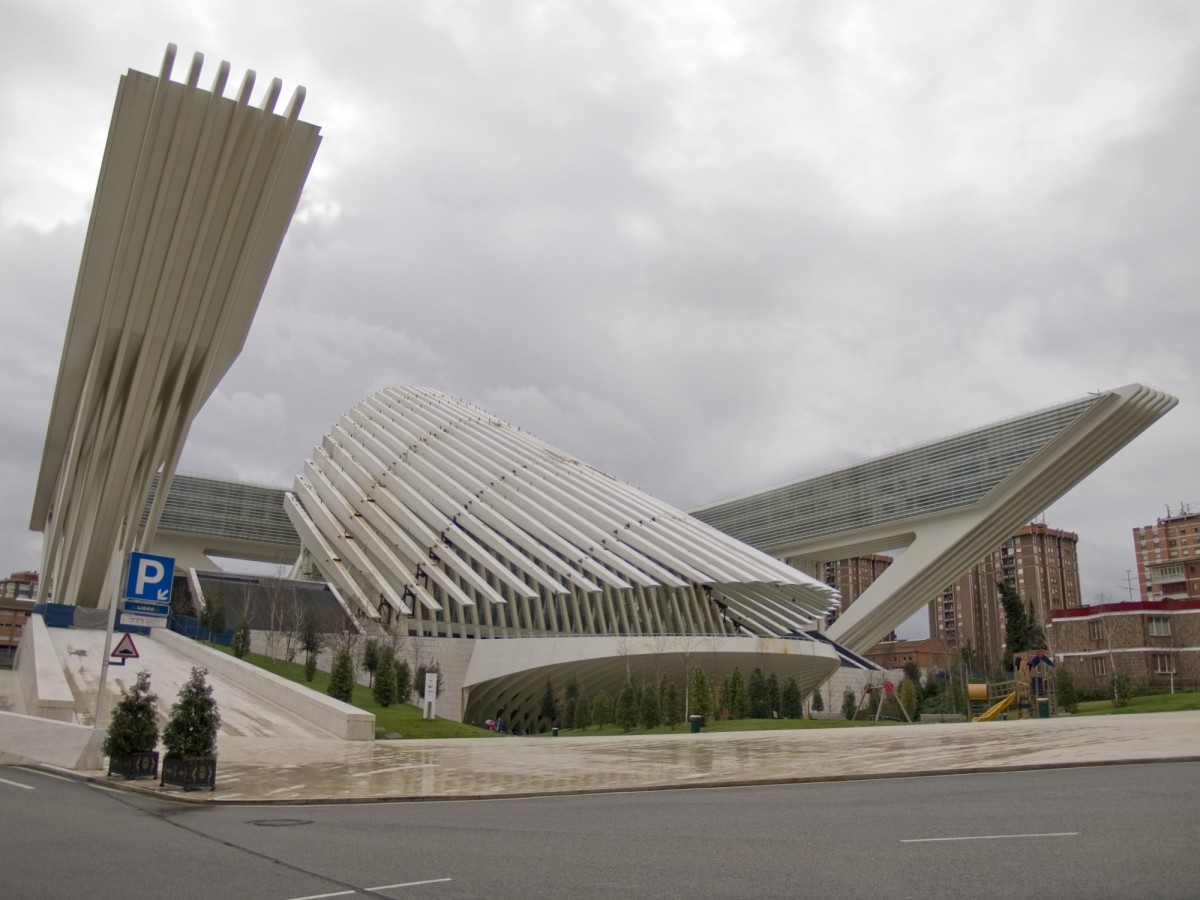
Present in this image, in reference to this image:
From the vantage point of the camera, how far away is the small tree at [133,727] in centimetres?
1361

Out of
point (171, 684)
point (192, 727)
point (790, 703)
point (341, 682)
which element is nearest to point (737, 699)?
point (790, 703)

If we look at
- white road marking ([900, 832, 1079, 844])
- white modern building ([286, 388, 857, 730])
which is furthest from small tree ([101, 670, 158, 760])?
white modern building ([286, 388, 857, 730])

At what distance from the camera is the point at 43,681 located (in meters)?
22.0

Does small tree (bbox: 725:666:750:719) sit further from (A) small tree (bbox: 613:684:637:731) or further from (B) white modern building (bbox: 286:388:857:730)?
(A) small tree (bbox: 613:684:637:731)

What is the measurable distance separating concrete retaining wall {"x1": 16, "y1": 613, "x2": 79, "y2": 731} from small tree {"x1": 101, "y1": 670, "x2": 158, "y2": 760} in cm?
666

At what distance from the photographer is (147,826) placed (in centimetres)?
920

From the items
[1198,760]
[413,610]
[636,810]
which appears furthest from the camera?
[413,610]

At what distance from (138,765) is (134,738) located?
38 centimetres

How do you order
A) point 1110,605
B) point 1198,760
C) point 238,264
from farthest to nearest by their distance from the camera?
point 1110,605 < point 238,264 < point 1198,760

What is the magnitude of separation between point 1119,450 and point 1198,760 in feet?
130

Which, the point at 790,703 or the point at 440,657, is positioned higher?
the point at 440,657

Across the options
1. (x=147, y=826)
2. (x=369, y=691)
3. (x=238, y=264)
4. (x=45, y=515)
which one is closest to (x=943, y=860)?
(x=147, y=826)

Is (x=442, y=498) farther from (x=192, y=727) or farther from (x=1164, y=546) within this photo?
(x=1164, y=546)

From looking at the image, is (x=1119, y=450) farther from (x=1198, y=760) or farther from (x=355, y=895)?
(x=355, y=895)
